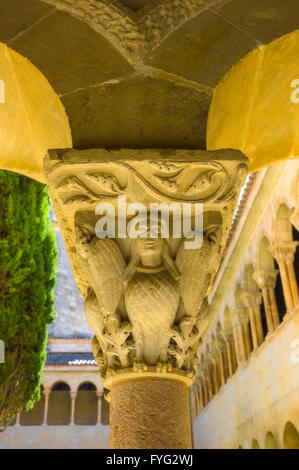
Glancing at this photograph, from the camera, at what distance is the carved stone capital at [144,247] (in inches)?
93.6

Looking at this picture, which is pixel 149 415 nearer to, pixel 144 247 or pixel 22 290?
pixel 144 247

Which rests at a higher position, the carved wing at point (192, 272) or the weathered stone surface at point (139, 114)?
the weathered stone surface at point (139, 114)

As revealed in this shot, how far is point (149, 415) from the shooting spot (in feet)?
7.64

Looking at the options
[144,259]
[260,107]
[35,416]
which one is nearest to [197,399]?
[35,416]

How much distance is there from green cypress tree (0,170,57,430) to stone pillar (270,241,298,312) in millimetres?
4278

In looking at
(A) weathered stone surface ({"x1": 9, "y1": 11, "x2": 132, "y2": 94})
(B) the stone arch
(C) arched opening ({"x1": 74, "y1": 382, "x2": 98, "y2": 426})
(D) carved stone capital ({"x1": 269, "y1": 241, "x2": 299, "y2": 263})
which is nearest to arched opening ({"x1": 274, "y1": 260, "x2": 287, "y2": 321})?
→ (D) carved stone capital ({"x1": 269, "y1": 241, "x2": 299, "y2": 263})

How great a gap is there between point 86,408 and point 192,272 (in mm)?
21034

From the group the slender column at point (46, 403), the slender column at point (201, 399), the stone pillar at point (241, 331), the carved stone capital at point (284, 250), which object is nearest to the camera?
the carved stone capital at point (284, 250)

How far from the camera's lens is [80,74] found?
8.00 feet

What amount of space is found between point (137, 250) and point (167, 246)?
0.15 meters

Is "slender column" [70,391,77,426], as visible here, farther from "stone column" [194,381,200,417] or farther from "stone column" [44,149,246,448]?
"stone column" [44,149,246,448]

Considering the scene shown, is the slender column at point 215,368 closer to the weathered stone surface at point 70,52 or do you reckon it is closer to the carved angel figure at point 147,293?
the carved angel figure at point 147,293

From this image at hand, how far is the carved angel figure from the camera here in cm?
241

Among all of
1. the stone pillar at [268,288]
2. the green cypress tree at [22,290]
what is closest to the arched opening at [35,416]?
the green cypress tree at [22,290]
